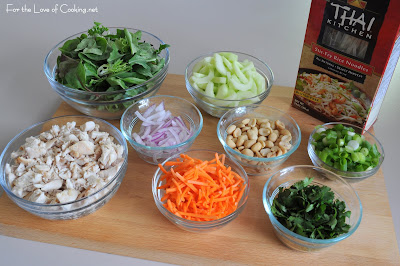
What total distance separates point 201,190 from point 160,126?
476mm

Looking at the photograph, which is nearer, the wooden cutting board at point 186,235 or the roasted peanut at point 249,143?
the wooden cutting board at point 186,235

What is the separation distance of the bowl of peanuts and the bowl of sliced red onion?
16cm

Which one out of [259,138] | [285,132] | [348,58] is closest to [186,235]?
[259,138]

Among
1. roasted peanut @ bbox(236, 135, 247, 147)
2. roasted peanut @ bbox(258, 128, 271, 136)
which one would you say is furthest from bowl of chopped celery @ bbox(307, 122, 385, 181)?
roasted peanut @ bbox(236, 135, 247, 147)

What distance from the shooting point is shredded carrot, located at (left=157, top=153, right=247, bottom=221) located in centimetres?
154

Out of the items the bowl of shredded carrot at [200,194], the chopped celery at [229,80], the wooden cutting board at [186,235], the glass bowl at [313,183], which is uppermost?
the chopped celery at [229,80]

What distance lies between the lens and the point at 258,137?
1869 mm

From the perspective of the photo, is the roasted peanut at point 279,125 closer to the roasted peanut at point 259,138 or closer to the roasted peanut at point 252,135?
the roasted peanut at point 259,138

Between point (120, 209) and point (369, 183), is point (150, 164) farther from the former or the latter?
point (369, 183)

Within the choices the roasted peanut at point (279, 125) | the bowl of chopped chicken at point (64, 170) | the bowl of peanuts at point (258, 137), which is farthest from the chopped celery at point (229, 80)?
the bowl of chopped chicken at point (64, 170)

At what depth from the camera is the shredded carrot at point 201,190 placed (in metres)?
1.54

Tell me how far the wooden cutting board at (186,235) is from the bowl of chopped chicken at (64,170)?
8 cm

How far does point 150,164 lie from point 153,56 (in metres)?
0.58

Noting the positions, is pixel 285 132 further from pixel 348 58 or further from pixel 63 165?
pixel 63 165
